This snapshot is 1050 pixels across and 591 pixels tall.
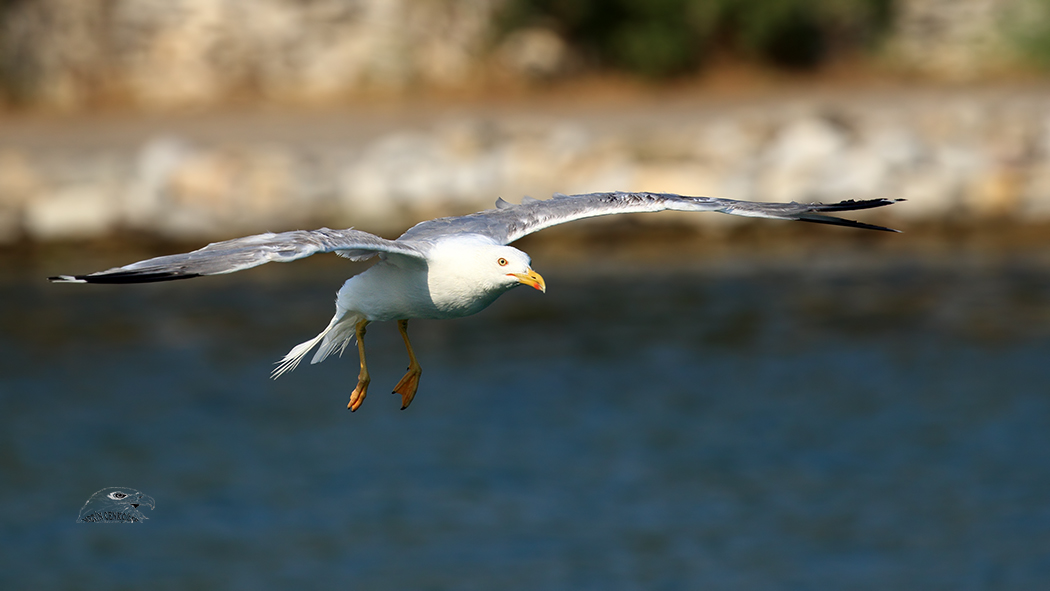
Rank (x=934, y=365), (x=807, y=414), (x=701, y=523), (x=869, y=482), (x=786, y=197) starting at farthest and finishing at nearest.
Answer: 1. (x=786, y=197)
2. (x=934, y=365)
3. (x=807, y=414)
4. (x=869, y=482)
5. (x=701, y=523)

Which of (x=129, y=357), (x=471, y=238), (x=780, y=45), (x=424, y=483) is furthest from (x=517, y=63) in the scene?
(x=471, y=238)

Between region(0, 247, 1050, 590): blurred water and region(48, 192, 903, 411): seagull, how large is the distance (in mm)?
8343

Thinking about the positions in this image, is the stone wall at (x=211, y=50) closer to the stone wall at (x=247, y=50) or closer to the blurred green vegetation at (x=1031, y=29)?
the stone wall at (x=247, y=50)

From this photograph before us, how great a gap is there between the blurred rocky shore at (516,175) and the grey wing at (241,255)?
17.9m

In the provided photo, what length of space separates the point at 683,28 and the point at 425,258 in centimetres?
2862

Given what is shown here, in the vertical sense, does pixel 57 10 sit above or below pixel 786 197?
above

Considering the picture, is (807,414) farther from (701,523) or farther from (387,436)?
(387,436)

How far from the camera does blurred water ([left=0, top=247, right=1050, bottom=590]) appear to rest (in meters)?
19.2

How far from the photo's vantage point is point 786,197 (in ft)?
89.8

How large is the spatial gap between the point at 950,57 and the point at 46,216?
2372 cm

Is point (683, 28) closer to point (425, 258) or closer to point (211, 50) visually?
point (211, 50)

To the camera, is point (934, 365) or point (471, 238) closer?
point (471, 238)

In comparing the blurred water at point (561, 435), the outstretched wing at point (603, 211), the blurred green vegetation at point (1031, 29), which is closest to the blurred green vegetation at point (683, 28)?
the blurred green vegetation at point (1031, 29)

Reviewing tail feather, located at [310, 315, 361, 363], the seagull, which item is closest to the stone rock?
the seagull
